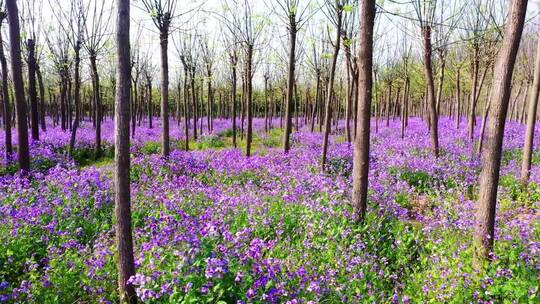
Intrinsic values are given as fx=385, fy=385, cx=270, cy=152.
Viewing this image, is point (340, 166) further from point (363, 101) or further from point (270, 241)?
point (270, 241)

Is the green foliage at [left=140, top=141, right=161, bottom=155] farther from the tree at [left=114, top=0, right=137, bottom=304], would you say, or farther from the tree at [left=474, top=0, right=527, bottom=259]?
the tree at [left=474, top=0, right=527, bottom=259]

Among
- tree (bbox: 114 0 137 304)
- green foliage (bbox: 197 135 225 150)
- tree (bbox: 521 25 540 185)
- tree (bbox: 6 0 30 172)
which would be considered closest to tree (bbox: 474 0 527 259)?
tree (bbox: 114 0 137 304)

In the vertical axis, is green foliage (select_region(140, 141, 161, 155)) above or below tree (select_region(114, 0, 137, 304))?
below

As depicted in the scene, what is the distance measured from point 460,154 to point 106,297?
12.3 meters

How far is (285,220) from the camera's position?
23.3 ft

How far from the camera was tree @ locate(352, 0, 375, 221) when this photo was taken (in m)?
6.08

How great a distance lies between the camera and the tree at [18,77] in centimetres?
943

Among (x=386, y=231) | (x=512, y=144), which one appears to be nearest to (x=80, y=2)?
(x=386, y=231)

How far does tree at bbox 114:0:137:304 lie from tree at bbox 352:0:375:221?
145 inches

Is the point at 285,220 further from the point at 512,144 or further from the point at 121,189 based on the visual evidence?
the point at 512,144

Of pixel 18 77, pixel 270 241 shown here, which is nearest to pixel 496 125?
pixel 270 241

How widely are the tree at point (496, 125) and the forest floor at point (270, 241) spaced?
29 cm

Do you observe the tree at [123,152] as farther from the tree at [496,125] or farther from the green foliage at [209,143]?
the green foliage at [209,143]

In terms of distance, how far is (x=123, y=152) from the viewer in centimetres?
411
